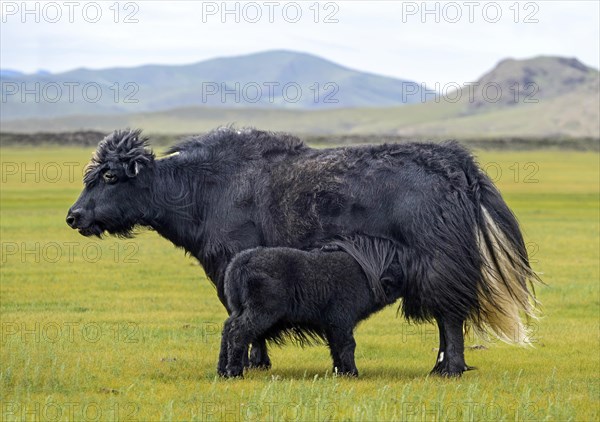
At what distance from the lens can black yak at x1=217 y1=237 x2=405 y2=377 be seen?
33.2 feet

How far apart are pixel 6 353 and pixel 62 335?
1.75m

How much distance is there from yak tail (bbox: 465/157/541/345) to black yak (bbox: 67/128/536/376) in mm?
10

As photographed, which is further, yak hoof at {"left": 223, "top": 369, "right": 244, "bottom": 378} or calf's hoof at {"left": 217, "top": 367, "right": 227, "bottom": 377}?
calf's hoof at {"left": 217, "top": 367, "right": 227, "bottom": 377}

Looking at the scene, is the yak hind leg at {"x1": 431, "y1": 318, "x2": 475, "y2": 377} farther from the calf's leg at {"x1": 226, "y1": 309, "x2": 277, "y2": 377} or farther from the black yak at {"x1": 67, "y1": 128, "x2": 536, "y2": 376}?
the calf's leg at {"x1": 226, "y1": 309, "x2": 277, "y2": 377}

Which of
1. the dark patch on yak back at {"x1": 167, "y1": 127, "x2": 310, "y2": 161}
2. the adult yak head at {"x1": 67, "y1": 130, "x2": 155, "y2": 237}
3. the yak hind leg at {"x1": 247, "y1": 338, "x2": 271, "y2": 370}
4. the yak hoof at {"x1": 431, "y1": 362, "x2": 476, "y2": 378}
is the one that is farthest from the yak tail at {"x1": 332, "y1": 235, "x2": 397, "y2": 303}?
the adult yak head at {"x1": 67, "y1": 130, "x2": 155, "y2": 237}

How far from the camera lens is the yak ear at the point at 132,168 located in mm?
11320

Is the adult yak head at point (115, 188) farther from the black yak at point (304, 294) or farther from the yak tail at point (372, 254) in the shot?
the yak tail at point (372, 254)

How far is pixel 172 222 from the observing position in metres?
11.5

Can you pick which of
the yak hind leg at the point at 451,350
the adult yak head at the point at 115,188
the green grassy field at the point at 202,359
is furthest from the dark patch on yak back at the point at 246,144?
the yak hind leg at the point at 451,350

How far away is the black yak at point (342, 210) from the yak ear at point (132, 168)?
0.03 ft

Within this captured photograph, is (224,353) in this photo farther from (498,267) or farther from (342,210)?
(498,267)

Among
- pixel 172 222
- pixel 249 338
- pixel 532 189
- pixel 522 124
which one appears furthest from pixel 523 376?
pixel 522 124

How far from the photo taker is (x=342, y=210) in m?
10.9

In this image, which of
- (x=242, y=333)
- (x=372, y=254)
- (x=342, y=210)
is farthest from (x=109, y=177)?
(x=372, y=254)
